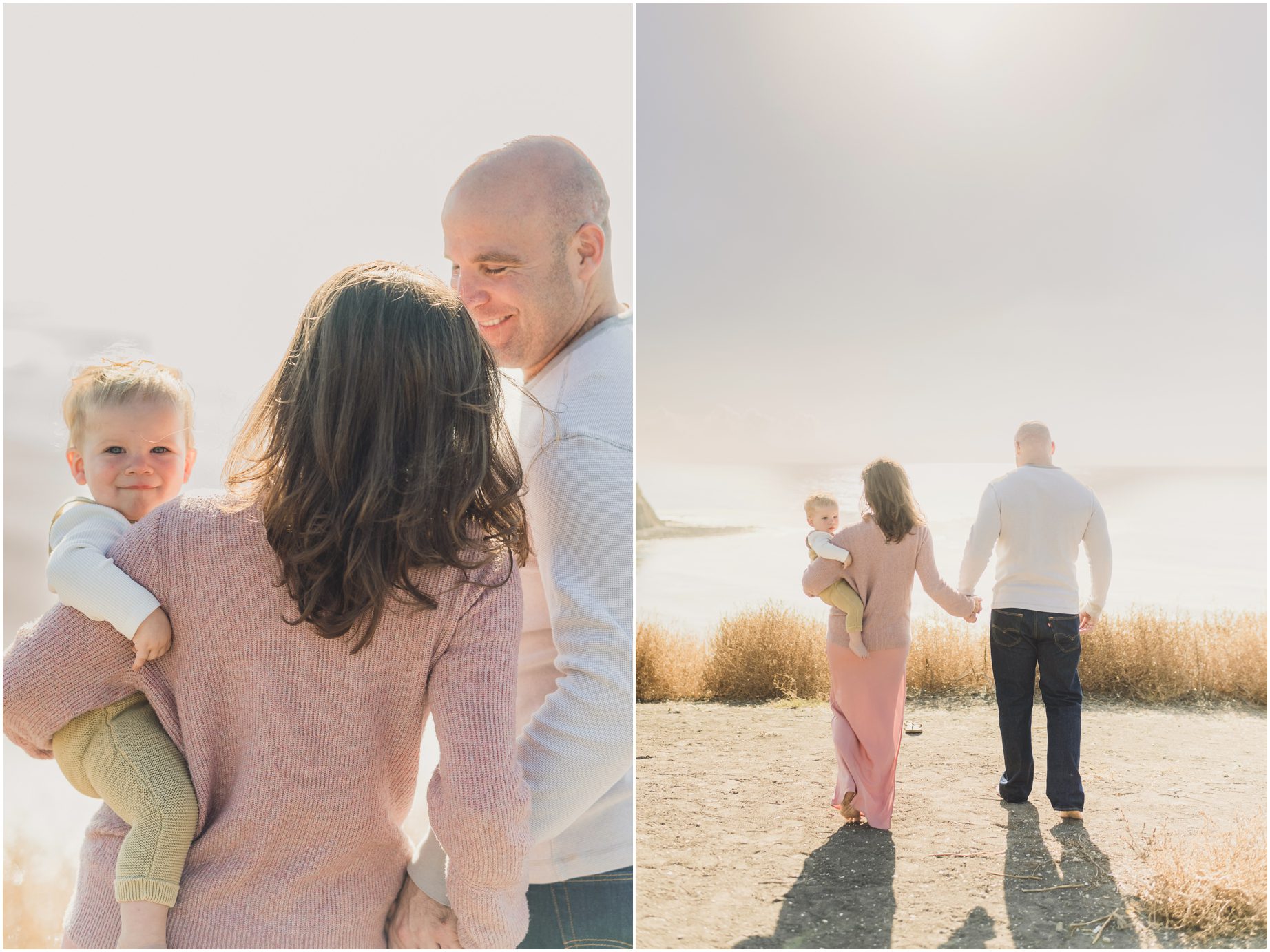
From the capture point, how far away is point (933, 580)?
3.77 metres

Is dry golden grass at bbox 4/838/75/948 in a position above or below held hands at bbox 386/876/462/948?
below

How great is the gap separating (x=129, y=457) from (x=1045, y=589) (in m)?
3.35

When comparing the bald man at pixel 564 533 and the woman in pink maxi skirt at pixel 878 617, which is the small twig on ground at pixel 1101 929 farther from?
the bald man at pixel 564 533

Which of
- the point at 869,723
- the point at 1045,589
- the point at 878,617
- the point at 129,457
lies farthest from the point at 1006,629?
the point at 129,457

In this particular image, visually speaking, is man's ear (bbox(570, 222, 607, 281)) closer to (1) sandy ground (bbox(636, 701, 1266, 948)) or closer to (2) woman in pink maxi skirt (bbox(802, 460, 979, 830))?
(2) woman in pink maxi skirt (bbox(802, 460, 979, 830))

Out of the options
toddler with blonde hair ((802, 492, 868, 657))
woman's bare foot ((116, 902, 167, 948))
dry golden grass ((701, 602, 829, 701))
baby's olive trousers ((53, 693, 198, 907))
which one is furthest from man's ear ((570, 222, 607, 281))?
dry golden grass ((701, 602, 829, 701))

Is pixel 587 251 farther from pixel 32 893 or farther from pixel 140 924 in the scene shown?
pixel 32 893

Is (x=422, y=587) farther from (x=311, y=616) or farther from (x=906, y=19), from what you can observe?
(x=906, y=19)

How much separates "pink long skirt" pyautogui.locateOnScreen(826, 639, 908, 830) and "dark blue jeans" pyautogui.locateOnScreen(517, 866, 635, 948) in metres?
2.17

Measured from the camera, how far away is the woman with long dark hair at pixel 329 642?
1.41 m

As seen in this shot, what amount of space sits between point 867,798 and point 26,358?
10.8 feet

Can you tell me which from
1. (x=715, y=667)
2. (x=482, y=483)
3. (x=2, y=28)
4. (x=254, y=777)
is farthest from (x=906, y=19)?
(x=254, y=777)

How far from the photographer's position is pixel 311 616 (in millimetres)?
1398

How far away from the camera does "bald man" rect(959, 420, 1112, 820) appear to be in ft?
12.7
